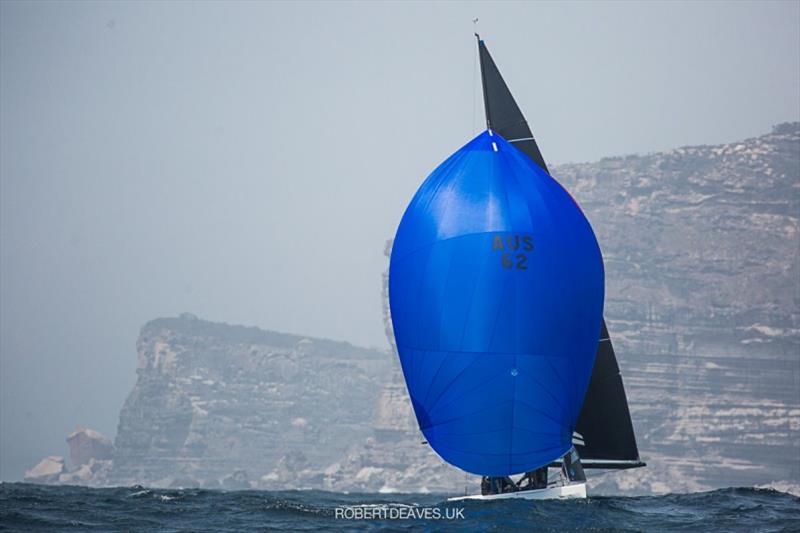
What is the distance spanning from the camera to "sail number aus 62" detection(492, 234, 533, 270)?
75.8 ft

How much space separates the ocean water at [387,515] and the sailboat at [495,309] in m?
1.37

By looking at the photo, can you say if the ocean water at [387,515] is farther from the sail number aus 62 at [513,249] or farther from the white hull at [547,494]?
the sail number aus 62 at [513,249]

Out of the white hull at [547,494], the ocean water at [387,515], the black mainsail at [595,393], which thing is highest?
the black mainsail at [595,393]

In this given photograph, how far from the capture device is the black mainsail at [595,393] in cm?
2905

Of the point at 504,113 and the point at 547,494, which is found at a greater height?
the point at 504,113

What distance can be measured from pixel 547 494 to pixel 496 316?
5.45 metres

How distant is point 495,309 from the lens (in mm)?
23000

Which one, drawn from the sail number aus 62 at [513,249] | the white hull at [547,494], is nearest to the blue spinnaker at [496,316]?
the sail number aus 62 at [513,249]

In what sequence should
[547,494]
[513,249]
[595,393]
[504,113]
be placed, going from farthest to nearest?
[504,113]
[595,393]
[547,494]
[513,249]

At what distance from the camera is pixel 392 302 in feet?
80.6

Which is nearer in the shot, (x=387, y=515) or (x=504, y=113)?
(x=387, y=515)

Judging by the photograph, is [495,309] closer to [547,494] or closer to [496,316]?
[496,316]

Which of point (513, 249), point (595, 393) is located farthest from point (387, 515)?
point (595, 393)

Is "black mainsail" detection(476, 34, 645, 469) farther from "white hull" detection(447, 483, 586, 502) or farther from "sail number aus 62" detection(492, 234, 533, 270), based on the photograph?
"sail number aus 62" detection(492, 234, 533, 270)
